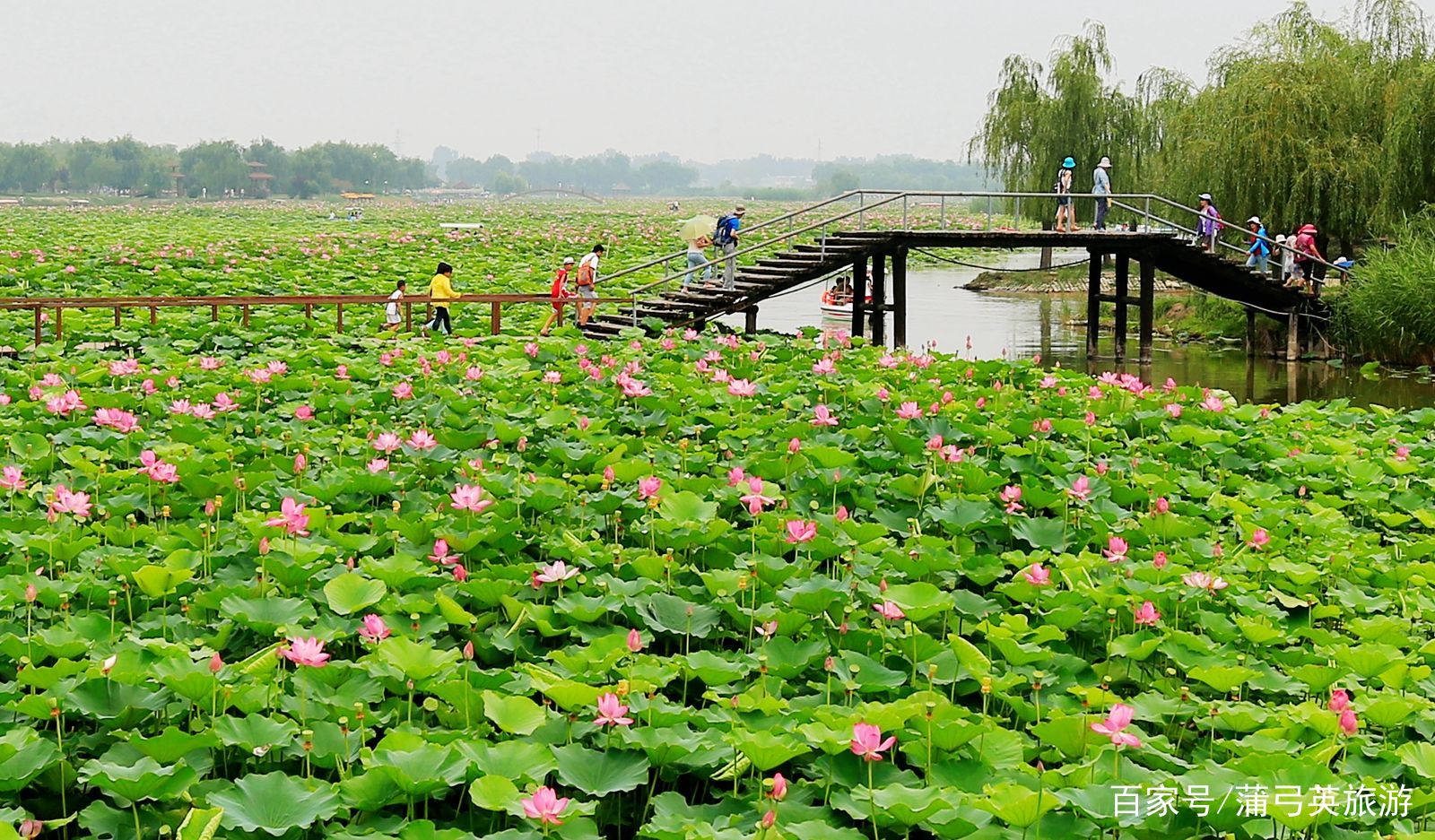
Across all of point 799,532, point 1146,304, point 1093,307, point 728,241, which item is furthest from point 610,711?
point 1093,307

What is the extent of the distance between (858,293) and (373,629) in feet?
43.1

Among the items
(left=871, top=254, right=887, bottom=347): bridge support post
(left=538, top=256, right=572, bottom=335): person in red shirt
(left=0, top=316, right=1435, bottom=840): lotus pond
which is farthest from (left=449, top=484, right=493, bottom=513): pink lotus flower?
(left=871, top=254, right=887, bottom=347): bridge support post

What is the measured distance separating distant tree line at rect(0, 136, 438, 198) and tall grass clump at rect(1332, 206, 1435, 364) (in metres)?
96.3

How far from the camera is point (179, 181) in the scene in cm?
10406

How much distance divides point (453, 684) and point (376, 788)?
450 millimetres

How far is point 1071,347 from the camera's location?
17953 mm

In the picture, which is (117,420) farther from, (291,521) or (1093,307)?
(1093,307)

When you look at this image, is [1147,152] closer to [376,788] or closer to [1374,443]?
[1374,443]

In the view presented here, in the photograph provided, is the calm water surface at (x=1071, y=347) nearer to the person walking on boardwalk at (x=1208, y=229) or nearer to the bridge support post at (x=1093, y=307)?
the bridge support post at (x=1093, y=307)

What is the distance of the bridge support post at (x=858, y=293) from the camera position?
15852mm

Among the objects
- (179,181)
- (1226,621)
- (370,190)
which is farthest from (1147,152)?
(370,190)

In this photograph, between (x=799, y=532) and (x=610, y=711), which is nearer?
(x=610, y=711)

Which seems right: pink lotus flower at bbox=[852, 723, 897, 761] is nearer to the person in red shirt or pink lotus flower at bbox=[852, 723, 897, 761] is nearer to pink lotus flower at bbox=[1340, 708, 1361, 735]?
pink lotus flower at bbox=[1340, 708, 1361, 735]

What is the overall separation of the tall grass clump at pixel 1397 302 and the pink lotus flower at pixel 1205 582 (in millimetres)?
11728
